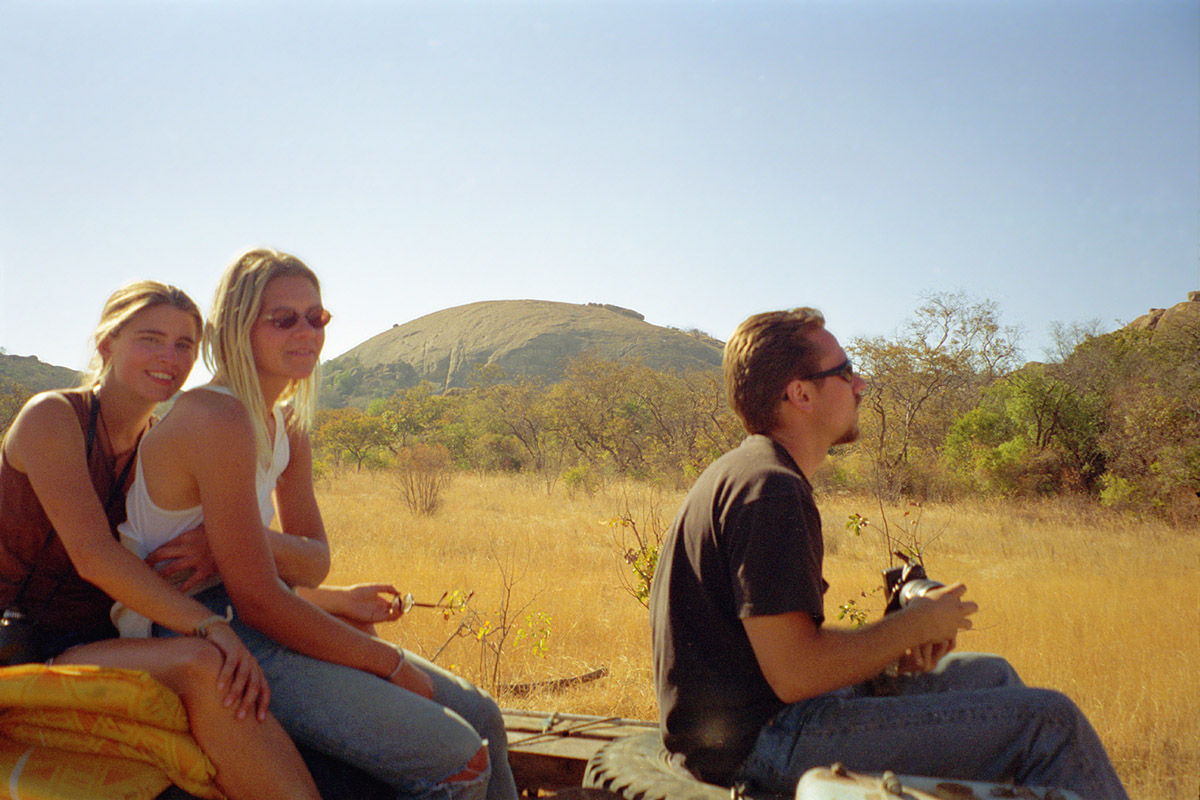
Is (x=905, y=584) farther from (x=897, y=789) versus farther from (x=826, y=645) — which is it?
(x=897, y=789)

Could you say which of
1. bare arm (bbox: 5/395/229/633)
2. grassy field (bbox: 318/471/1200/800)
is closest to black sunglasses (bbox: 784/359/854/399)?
bare arm (bbox: 5/395/229/633)

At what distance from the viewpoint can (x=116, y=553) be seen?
67.6 inches

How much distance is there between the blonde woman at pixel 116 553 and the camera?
1.54 metres

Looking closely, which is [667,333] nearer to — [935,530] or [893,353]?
[893,353]

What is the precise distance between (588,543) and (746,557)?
8.31 meters

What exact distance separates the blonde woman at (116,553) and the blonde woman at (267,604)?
97 mm

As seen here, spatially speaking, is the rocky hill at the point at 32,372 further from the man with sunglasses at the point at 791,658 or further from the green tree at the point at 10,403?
the man with sunglasses at the point at 791,658

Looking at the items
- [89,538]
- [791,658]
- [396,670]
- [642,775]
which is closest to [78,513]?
[89,538]

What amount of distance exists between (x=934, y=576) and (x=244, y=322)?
7.57 m

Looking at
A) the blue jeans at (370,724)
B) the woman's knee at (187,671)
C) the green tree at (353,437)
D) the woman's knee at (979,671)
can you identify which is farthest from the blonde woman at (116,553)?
the green tree at (353,437)

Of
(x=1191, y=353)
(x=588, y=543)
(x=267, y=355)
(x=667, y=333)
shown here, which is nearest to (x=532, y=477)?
(x=588, y=543)

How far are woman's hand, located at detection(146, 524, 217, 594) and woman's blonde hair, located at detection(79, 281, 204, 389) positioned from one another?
0.62m

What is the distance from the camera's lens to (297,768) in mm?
1585

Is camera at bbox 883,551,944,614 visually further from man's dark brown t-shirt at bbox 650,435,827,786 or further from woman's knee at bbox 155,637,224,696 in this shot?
woman's knee at bbox 155,637,224,696
